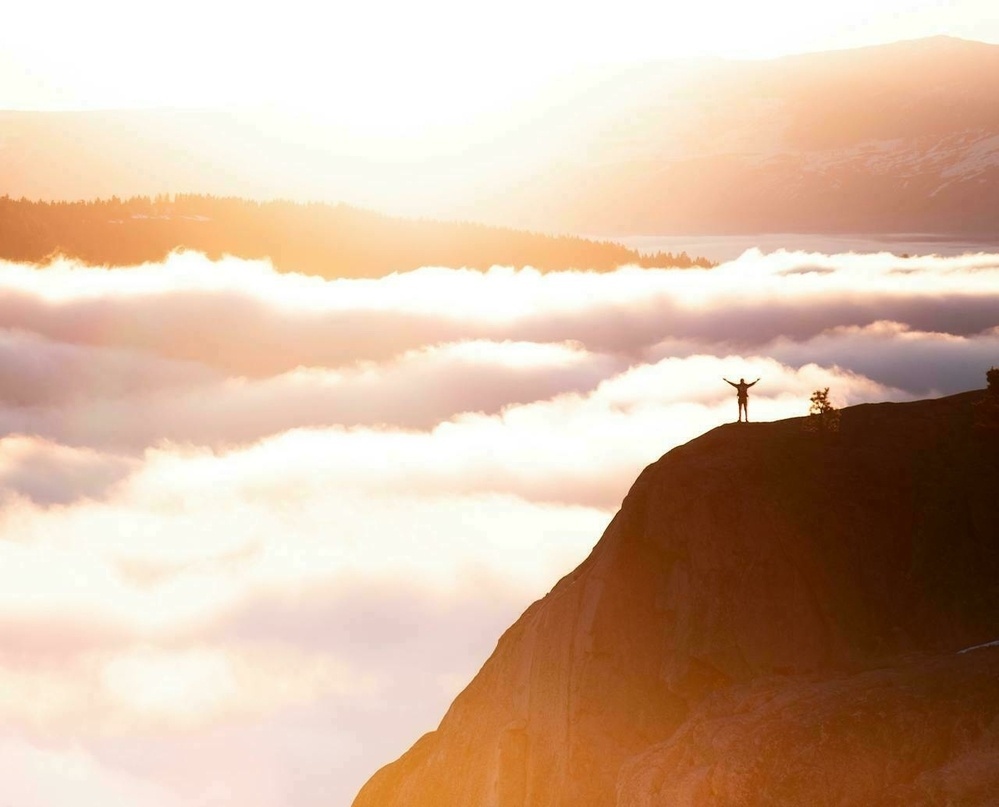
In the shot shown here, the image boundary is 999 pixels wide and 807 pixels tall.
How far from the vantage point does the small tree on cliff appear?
64750 mm

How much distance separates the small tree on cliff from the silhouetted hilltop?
2.54 feet

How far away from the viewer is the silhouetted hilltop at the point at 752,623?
5047cm

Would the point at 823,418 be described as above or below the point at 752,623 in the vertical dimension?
above

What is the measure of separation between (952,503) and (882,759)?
16722 mm

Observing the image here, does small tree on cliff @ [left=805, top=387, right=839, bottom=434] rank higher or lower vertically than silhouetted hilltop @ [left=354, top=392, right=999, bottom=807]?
higher

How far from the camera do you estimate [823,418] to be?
65062 millimetres

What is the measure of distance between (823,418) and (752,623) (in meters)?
12.8

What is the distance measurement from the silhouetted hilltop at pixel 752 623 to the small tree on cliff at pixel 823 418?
30.4 inches

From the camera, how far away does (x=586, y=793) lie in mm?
57844

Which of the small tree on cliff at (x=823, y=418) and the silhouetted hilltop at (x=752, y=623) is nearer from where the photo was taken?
the silhouetted hilltop at (x=752, y=623)

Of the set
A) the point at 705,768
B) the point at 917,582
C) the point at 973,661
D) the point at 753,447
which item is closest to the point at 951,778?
the point at 973,661

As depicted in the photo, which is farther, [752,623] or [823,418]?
[823,418]

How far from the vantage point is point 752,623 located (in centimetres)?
5753

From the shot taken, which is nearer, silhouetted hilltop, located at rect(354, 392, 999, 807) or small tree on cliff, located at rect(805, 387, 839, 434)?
silhouetted hilltop, located at rect(354, 392, 999, 807)
